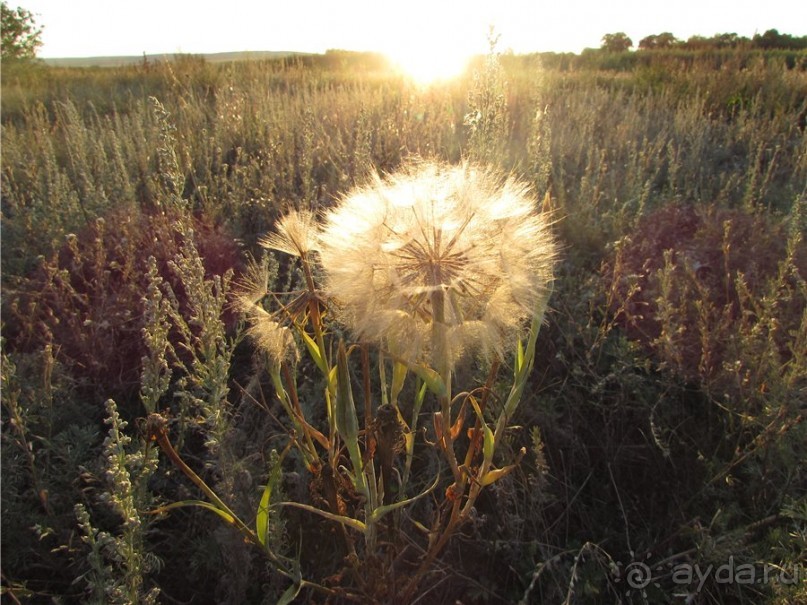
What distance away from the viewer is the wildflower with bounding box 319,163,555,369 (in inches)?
40.9

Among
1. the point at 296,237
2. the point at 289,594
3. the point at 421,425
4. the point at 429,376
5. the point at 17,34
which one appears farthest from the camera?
the point at 17,34

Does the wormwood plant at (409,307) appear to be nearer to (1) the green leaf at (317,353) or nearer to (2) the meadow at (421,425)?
(1) the green leaf at (317,353)

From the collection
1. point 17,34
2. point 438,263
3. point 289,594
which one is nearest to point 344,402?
point 438,263

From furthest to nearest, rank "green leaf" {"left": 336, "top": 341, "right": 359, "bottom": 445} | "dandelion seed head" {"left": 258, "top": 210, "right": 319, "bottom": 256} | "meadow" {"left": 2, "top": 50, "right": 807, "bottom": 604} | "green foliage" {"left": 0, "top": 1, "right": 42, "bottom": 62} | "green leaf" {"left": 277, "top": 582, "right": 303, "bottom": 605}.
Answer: "green foliage" {"left": 0, "top": 1, "right": 42, "bottom": 62} → "meadow" {"left": 2, "top": 50, "right": 807, "bottom": 604} → "dandelion seed head" {"left": 258, "top": 210, "right": 319, "bottom": 256} → "green leaf" {"left": 277, "top": 582, "right": 303, "bottom": 605} → "green leaf" {"left": 336, "top": 341, "right": 359, "bottom": 445}

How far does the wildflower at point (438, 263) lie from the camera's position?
1039mm

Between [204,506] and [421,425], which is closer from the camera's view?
[204,506]

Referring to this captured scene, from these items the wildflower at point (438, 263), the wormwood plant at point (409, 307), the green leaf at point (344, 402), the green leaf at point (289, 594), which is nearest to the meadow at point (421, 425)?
the green leaf at point (289, 594)

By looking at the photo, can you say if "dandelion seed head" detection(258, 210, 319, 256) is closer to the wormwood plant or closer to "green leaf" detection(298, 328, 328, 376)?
the wormwood plant

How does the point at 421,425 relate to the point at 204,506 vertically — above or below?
below

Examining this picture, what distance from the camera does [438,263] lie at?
114cm

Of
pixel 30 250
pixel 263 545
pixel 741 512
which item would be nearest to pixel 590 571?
pixel 741 512

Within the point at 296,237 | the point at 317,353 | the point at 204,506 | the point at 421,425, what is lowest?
the point at 421,425

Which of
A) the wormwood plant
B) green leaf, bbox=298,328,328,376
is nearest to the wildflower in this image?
the wormwood plant

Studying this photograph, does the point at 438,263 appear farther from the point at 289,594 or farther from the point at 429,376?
the point at 289,594
